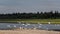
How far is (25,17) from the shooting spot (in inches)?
4392

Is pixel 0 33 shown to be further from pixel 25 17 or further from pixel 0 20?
pixel 0 20

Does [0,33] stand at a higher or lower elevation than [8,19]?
higher

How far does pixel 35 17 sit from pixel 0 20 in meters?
16.4

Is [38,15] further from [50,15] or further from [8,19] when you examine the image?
[8,19]

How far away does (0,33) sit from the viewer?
46125mm

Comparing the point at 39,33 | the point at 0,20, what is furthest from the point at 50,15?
the point at 39,33

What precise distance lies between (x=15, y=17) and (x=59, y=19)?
16.3 metres

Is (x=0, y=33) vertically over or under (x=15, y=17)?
over

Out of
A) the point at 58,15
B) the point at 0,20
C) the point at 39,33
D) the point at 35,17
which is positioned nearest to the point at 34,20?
the point at 35,17

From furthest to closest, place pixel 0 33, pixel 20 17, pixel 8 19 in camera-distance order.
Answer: pixel 8 19 < pixel 20 17 < pixel 0 33

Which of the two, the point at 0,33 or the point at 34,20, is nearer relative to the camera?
the point at 0,33

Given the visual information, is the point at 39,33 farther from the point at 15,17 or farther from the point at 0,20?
the point at 0,20

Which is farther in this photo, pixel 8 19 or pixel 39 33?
pixel 8 19

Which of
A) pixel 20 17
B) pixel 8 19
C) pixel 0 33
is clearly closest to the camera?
pixel 0 33
